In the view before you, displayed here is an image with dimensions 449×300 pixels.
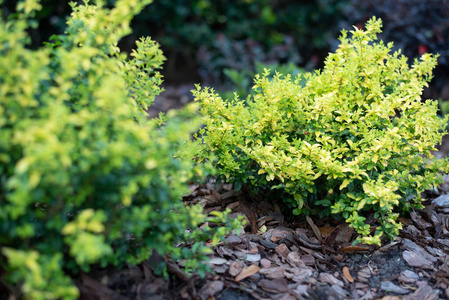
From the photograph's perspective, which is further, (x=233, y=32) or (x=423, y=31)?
(x=233, y=32)

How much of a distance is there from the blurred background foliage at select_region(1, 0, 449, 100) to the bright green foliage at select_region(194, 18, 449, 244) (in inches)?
109

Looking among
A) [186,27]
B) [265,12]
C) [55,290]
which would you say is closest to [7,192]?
[55,290]

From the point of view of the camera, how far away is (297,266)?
7.95 ft

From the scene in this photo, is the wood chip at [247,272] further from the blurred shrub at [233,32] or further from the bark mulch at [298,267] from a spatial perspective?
the blurred shrub at [233,32]

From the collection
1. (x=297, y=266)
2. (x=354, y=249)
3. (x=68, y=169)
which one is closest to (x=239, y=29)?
(x=354, y=249)

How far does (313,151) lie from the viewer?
7.64ft

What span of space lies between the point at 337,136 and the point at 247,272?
1.03 m

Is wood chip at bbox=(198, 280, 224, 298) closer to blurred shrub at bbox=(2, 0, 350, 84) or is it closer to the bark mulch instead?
the bark mulch

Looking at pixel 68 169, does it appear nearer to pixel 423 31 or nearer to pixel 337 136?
pixel 337 136

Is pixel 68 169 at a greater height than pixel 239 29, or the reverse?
pixel 239 29

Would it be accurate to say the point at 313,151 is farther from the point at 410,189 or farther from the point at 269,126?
the point at 410,189

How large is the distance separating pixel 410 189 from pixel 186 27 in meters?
4.47

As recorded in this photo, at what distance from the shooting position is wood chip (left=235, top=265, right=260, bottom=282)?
2.26 m

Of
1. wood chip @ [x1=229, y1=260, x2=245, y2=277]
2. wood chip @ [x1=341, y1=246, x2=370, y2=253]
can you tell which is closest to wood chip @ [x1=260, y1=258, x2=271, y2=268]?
wood chip @ [x1=229, y1=260, x2=245, y2=277]
